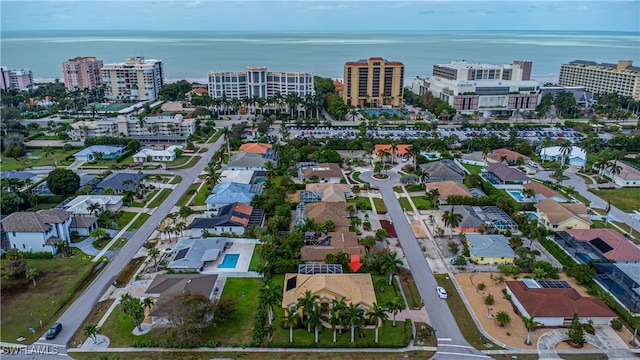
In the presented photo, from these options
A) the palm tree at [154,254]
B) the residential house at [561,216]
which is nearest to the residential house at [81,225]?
the palm tree at [154,254]

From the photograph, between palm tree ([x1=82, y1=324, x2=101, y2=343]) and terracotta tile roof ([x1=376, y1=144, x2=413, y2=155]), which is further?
terracotta tile roof ([x1=376, y1=144, x2=413, y2=155])

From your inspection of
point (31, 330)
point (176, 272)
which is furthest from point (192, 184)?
point (31, 330)

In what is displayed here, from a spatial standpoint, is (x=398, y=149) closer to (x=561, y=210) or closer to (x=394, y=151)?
(x=394, y=151)

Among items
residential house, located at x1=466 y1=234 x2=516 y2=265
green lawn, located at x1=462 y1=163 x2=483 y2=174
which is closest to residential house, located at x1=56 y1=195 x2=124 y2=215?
residential house, located at x1=466 y1=234 x2=516 y2=265

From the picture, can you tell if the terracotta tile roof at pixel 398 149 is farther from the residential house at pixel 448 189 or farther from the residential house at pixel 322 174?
the residential house at pixel 448 189

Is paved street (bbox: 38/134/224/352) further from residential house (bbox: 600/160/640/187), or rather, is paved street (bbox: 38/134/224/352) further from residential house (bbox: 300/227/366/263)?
residential house (bbox: 600/160/640/187)

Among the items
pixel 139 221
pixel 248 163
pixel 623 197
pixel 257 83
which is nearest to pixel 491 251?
pixel 623 197

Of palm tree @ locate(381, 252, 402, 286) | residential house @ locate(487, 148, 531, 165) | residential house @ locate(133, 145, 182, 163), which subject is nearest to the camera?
palm tree @ locate(381, 252, 402, 286)
